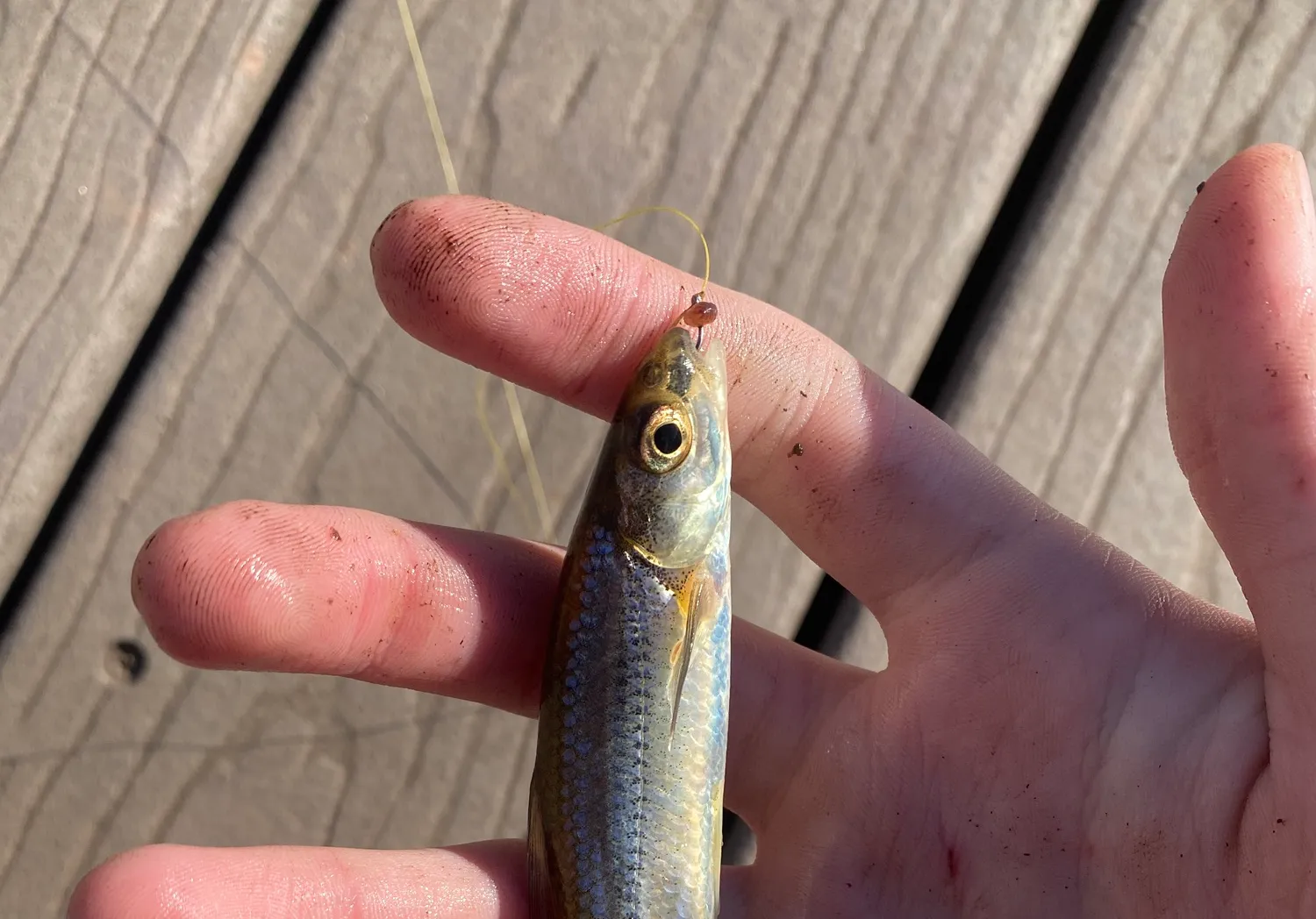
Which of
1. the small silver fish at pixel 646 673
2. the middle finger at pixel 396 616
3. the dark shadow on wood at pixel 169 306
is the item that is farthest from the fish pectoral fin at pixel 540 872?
the dark shadow on wood at pixel 169 306

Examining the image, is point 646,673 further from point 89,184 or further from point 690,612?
point 89,184

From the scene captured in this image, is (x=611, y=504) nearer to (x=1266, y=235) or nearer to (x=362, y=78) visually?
(x=1266, y=235)

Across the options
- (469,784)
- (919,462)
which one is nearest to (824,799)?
(919,462)

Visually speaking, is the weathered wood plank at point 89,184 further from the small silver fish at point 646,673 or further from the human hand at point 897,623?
the small silver fish at point 646,673

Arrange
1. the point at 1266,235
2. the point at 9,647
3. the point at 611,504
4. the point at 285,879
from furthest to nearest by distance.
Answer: the point at 9,647 < the point at 611,504 < the point at 285,879 < the point at 1266,235

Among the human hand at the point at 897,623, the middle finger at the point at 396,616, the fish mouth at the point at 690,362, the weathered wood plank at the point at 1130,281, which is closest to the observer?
the human hand at the point at 897,623

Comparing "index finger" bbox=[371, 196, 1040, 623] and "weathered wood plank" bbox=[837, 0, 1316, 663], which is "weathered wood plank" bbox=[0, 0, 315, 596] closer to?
"index finger" bbox=[371, 196, 1040, 623]
